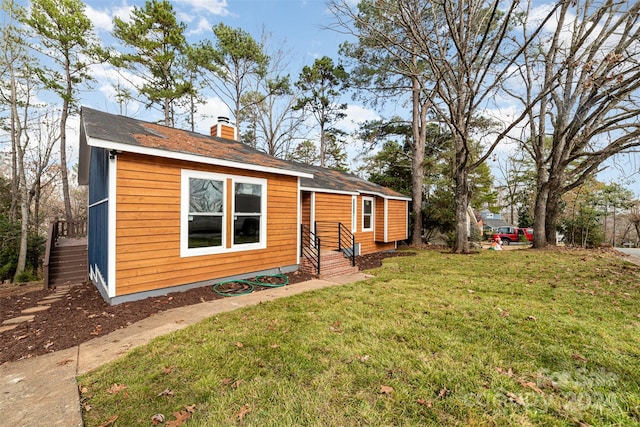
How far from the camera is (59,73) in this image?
45.1 feet

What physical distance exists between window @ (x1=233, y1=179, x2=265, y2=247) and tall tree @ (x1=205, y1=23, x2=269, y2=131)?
14.9 meters

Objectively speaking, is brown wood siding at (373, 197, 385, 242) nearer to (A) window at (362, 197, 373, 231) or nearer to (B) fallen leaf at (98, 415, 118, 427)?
(A) window at (362, 197, 373, 231)

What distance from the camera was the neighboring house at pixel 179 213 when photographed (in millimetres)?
4703

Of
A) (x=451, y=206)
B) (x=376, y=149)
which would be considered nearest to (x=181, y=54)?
(x=376, y=149)

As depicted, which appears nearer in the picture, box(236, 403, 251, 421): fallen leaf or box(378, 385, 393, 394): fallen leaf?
box(236, 403, 251, 421): fallen leaf

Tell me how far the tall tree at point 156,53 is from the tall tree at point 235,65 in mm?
1905

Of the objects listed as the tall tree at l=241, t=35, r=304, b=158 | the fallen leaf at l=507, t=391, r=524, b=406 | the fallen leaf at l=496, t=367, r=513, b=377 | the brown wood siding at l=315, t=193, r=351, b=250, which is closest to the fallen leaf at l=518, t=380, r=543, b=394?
the fallen leaf at l=496, t=367, r=513, b=377

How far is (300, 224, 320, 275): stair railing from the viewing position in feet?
26.1

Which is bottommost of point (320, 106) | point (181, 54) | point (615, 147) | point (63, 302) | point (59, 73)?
point (63, 302)

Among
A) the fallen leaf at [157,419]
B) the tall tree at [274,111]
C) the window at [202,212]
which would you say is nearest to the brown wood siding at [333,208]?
the window at [202,212]

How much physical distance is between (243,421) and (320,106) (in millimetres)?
21649

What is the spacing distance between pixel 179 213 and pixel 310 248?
4.45m

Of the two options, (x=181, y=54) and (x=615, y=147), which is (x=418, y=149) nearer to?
(x=615, y=147)

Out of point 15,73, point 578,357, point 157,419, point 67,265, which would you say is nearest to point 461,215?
point 578,357
